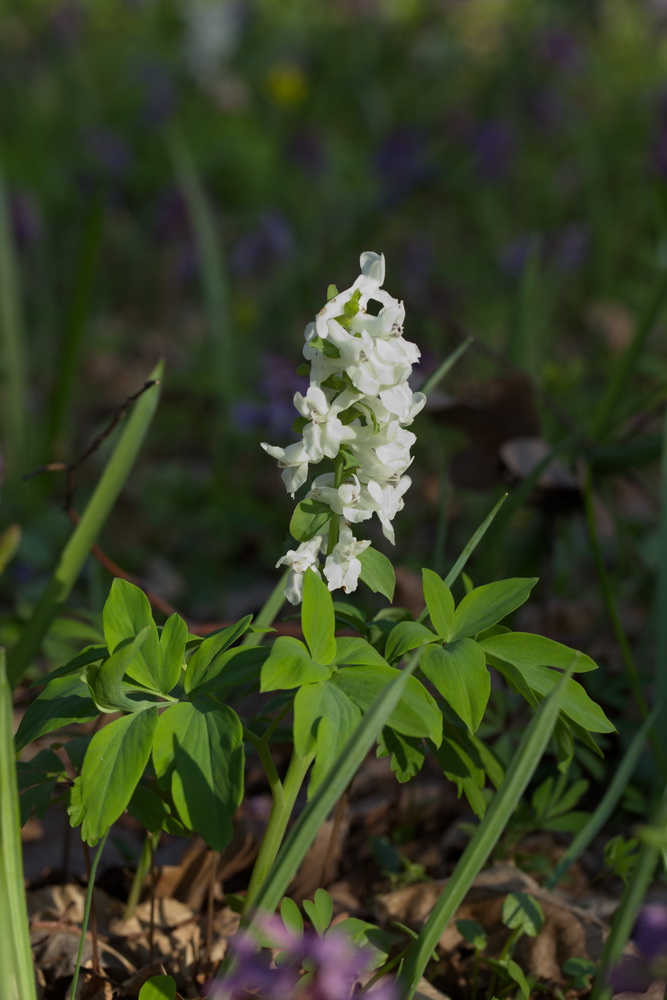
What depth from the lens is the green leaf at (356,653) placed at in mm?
839

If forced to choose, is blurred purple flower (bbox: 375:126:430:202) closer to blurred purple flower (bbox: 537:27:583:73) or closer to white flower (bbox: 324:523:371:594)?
blurred purple flower (bbox: 537:27:583:73)

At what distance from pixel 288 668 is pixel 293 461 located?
217 millimetres

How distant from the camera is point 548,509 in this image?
185cm

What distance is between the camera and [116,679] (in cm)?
80

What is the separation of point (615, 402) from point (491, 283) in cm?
238

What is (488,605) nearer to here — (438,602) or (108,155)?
(438,602)

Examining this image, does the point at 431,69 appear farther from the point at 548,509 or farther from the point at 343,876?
the point at 343,876

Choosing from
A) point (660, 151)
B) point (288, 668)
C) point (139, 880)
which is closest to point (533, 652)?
point (288, 668)

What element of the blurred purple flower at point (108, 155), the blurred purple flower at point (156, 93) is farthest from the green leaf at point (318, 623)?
the blurred purple flower at point (156, 93)

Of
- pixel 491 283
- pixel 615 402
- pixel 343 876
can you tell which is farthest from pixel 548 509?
pixel 491 283

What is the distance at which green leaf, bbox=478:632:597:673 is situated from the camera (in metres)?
0.90

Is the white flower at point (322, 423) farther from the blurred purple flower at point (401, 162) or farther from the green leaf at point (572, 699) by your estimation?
the blurred purple flower at point (401, 162)

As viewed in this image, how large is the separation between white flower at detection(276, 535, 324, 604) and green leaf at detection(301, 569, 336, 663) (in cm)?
7

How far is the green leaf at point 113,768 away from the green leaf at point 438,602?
0.29m
